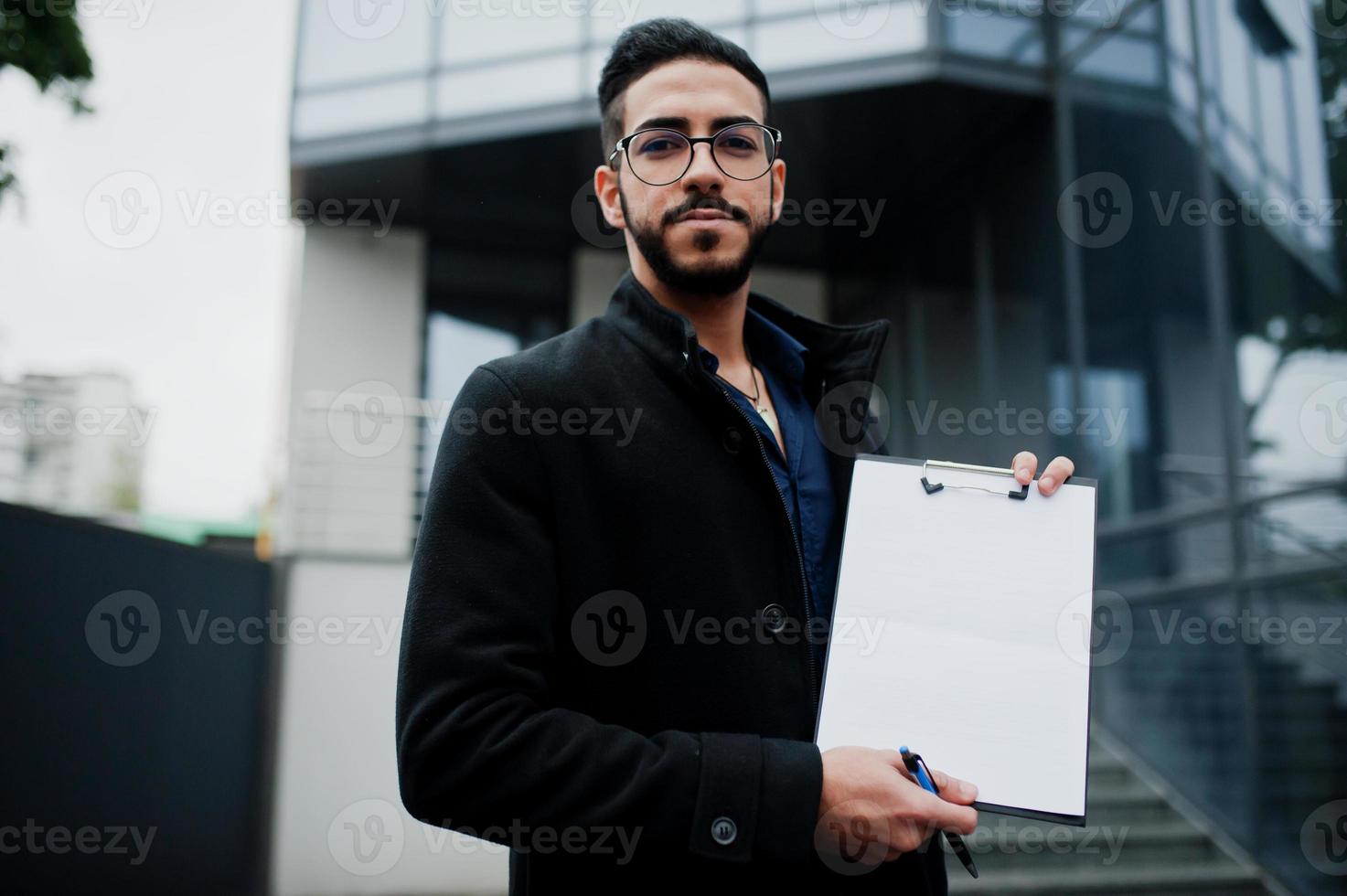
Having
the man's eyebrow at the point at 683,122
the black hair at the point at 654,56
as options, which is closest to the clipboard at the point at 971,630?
the man's eyebrow at the point at 683,122

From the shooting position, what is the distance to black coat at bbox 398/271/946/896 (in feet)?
3.83

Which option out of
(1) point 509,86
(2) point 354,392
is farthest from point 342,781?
(1) point 509,86

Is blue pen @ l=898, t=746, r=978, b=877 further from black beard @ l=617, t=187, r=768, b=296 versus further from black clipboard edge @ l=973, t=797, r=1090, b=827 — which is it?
black beard @ l=617, t=187, r=768, b=296

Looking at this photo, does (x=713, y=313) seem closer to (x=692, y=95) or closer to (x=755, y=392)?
(x=755, y=392)

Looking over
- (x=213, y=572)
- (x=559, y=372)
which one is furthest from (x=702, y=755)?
(x=213, y=572)

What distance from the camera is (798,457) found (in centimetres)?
162

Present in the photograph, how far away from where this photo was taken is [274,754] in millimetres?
6145

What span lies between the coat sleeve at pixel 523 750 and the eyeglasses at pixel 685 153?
2.03 feet

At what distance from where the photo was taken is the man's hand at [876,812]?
1183mm

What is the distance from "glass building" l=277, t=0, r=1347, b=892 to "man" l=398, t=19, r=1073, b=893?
3744mm

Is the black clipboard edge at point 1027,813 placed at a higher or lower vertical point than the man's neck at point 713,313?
lower

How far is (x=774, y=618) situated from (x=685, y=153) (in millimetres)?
726

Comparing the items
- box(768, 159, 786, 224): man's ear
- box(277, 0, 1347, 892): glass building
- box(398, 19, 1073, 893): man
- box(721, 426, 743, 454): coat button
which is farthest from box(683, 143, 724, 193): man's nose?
box(277, 0, 1347, 892): glass building

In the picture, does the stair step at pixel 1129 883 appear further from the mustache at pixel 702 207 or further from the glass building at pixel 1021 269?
the mustache at pixel 702 207
